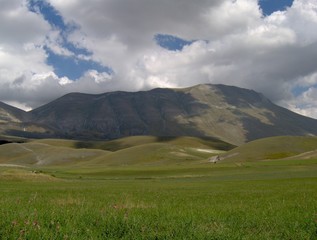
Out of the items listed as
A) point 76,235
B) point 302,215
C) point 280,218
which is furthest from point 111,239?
point 302,215

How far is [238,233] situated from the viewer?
13383 millimetres

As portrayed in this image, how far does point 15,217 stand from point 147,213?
5.97 metres

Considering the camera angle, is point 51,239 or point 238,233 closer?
point 51,239

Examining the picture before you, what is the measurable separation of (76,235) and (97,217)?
282 centimetres

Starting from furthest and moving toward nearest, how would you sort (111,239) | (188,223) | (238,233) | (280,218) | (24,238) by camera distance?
(280,218) → (188,223) → (238,233) → (111,239) → (24,238)

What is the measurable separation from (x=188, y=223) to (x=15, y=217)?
611 cm

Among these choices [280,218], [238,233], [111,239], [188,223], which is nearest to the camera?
[111,239]

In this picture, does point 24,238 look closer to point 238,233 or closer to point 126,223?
point 126,223

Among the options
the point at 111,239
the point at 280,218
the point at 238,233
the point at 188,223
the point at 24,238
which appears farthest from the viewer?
the point at 280,218

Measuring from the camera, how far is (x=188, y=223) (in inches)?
578

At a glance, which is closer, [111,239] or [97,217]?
[111,239]

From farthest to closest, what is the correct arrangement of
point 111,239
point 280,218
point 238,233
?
point 280,218 < point 238,233 < point 111,239

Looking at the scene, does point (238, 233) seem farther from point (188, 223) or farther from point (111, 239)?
point (111, 239)

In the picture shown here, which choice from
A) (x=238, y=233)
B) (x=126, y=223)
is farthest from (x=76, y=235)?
(x=238, y=233)
